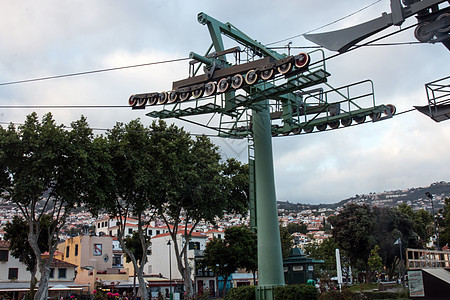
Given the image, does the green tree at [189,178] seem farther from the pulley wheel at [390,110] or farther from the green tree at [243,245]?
the pulley wheel at [390,110]

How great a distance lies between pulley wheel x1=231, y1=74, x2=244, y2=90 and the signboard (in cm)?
1124

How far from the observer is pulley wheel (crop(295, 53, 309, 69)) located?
18.5m

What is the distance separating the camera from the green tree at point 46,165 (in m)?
30.7

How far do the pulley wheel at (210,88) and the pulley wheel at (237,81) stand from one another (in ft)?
4.14

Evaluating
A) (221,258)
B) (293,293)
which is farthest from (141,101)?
(221,258)

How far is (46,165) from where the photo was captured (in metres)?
30.8

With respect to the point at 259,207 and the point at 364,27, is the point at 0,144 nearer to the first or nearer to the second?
the point at 259,207

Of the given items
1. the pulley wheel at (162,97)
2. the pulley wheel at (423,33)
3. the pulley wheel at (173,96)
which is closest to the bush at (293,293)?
the pulley wheel at (173,96)

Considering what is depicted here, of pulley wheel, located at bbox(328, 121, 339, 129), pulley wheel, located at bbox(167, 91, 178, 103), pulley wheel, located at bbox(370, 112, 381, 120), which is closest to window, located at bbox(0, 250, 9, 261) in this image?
pulley wheel, located at bbox(167, 91, 178, 103)

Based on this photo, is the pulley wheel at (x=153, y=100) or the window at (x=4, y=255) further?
the window at (x=4, y=255)

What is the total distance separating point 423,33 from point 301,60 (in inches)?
234

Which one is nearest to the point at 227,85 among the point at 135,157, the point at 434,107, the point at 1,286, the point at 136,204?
the point at 434,107

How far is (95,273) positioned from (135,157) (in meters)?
35.0

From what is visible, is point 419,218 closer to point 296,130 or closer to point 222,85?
point 296,130
